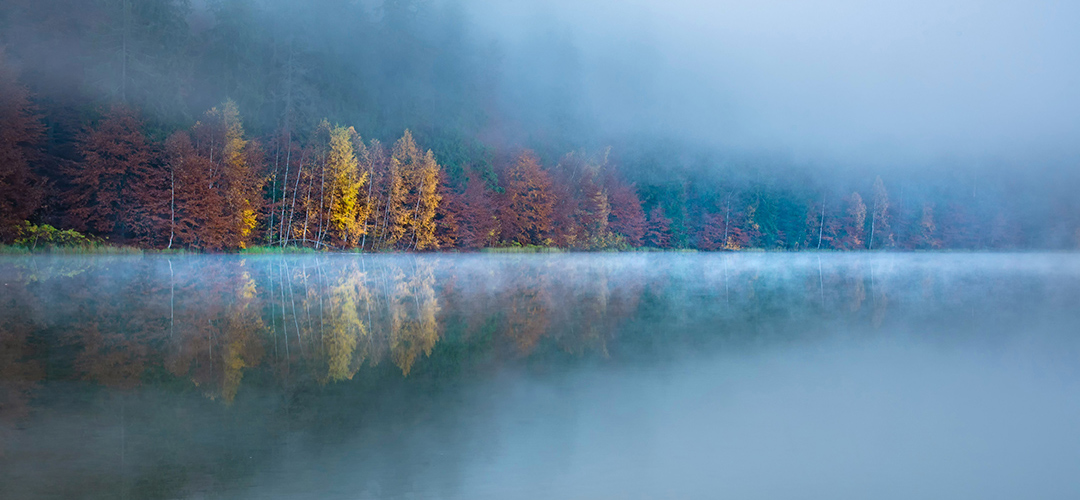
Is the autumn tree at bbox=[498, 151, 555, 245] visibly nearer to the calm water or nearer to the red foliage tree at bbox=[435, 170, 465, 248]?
the red foliage tree at bbox=[435, 170, 465, 248]

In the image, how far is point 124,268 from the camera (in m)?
26.7

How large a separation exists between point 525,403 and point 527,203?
5515 centimetres

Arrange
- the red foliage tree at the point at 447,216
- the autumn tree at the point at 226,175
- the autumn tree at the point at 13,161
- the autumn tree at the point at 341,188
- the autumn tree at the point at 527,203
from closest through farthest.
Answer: the autumn tree at the point at 13,161 → the autumn tree at the point at 226,175 → the autumn tree at the point at 341,188 → the red foliage tree at the point at 447,216 → the autumn tree at the point at 527,203

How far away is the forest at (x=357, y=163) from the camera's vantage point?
38188 mm

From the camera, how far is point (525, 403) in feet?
24.3

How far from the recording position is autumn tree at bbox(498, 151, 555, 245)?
61281 millimetres

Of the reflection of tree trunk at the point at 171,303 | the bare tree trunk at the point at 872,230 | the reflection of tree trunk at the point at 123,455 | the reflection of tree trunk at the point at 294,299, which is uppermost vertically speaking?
the bare tree trunk at the point at 872,230

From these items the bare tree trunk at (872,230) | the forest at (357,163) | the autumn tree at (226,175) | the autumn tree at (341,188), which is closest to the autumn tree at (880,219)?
the bare tree trunk at (872,230)

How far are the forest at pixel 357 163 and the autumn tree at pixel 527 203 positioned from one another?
6.9 inches

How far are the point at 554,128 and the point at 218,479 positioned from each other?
280 ft

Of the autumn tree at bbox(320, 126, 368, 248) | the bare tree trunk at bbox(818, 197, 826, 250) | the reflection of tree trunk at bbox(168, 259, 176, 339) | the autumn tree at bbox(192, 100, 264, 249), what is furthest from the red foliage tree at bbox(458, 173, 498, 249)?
the bare tree trunk at bbox(818, 197, 826, 250)

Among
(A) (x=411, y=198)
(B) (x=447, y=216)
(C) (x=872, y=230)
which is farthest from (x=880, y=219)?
(A) (x=411, y=198)

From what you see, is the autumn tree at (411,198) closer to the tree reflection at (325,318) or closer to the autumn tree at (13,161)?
the autumn tree at (13,161)

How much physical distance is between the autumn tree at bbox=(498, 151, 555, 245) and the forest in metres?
0.17
